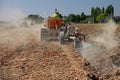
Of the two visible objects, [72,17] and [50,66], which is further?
[72,17]

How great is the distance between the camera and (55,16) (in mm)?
24922

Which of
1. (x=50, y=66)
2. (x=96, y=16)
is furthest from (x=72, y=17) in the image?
(x=50, y=66)

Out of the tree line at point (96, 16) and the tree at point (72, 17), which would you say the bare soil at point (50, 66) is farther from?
the tree at point (72, 17)

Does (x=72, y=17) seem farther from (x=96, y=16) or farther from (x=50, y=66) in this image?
(x=50, y=66)

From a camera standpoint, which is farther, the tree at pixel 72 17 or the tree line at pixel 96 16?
the tree at pixel 72 17

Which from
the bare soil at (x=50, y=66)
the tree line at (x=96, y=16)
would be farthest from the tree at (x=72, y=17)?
the bare soil at (x=50, y=66)

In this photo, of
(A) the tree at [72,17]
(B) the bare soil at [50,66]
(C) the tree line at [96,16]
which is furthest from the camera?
(A) the tree at [72,17]

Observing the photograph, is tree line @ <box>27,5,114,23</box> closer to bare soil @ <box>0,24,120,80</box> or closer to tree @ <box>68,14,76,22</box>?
tree @ <box>68,14,76,22</box>

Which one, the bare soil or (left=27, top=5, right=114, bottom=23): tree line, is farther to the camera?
(left=27, top=5, right=114, bottom=23): tree line

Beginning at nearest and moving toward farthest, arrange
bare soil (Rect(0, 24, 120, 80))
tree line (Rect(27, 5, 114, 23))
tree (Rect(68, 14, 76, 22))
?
bare soil (Rect(0, 24, 120, 80)) → tree line (Rect(27, 5, 114, 23)) → tree (Rect(68, 14, 76, 22))

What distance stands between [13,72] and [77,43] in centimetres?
774

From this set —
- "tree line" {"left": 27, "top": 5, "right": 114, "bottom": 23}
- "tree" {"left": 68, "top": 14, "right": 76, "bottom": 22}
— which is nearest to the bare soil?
"tree line" {"left": 27, "top": 5, "right": 114, "bottom": 23}

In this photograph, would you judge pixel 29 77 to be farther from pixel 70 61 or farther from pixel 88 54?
pixel 88 54

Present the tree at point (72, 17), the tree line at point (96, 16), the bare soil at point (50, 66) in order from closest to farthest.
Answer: the bare soil at point (50, 66) < the tree line at point (96, 16) < the tree at point (72, 17)
